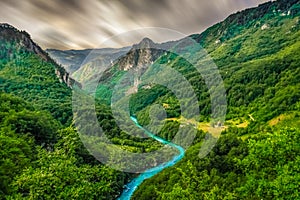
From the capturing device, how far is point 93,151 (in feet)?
297

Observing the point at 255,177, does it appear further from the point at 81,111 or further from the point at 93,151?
the point at 81,111

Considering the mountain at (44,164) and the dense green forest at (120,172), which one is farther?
the mountain at (44,164)

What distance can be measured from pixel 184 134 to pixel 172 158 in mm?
55036

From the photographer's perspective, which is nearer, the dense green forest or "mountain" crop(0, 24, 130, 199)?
the dense green forest

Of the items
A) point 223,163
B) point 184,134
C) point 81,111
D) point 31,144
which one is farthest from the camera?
point 184,134

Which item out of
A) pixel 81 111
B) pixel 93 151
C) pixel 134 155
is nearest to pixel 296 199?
pixel 93 151

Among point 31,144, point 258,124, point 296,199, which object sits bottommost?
point 258,124

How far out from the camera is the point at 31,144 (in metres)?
64.0

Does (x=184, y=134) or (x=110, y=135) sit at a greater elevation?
(x=110, y=135)

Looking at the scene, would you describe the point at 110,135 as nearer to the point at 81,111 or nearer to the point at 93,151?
the point at 81,111

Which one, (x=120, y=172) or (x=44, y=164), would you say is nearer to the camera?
(x=44, y=164)

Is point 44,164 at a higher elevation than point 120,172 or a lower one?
higher

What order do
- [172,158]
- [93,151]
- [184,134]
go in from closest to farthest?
[93,151] < [172,158] < [184,134]

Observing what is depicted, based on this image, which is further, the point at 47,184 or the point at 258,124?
the point at 258,124
